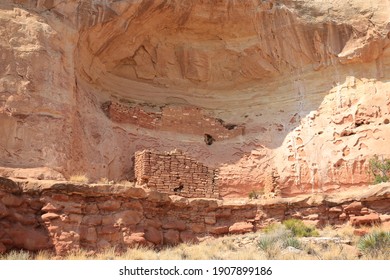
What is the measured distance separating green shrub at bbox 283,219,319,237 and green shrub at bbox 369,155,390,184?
5.12 meters

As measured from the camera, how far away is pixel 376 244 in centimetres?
980

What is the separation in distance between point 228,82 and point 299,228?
10.2 m

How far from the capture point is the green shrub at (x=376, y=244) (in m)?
9.41

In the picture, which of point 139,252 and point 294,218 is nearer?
point 139,252

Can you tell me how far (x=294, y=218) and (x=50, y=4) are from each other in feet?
30.8

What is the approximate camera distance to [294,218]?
13367mm

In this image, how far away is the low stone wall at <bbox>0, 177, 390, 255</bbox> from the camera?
9867 millimetres


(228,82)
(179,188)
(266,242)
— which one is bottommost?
(266,242)

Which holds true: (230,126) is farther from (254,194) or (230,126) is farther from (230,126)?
(254,194)

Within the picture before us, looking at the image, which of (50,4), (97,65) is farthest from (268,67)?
(50,4)

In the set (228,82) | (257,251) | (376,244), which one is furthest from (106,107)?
(376,244)

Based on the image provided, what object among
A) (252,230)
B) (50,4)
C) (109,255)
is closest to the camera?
(109,255)

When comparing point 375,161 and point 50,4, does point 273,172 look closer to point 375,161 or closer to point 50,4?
point 375,161

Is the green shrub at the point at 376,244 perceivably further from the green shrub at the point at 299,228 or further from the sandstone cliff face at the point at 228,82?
the sandstone cliff face at the point at 228,82
